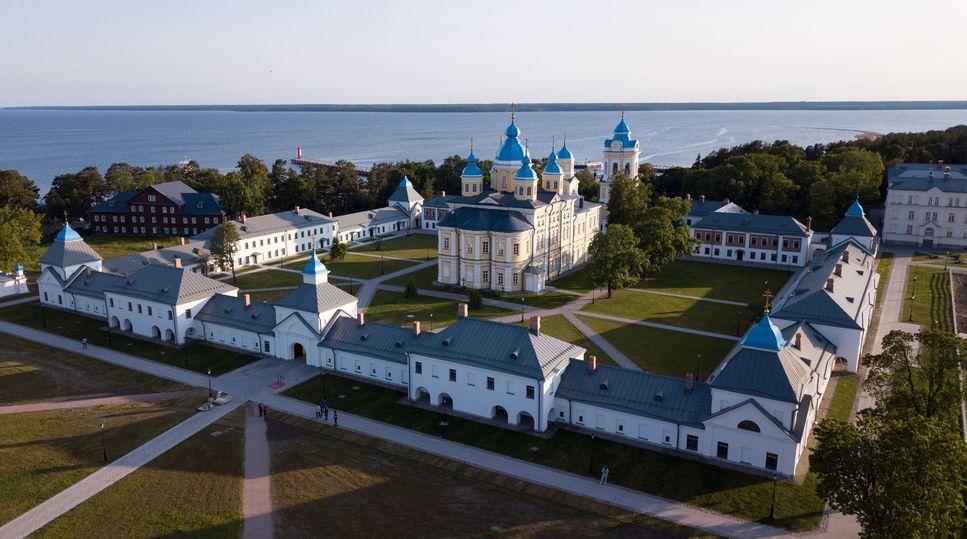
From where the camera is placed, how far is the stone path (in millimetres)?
39375

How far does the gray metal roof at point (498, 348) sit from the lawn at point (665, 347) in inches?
316

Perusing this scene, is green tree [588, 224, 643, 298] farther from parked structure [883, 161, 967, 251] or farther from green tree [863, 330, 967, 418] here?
parked structure [883, 161, 967, 251]

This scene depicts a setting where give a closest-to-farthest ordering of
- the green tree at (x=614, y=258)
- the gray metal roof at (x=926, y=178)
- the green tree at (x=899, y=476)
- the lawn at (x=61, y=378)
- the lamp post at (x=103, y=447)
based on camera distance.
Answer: the green tree at (x=899, y=476), the lamp post at (x=103, y=447), the lawn at (x=61, y=378), the green tree at (x=614, y=258), the gray metal roof at (x=926, y=178)

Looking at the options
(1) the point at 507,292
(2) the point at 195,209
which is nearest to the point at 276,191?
(2) the point at 195,209

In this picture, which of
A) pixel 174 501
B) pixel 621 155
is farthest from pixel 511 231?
pixel 174 501

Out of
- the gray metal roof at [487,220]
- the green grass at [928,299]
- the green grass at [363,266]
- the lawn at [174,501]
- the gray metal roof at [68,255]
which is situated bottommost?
the lawn at [174,501]

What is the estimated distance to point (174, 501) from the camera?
3014 cm

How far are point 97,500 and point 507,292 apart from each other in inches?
1546

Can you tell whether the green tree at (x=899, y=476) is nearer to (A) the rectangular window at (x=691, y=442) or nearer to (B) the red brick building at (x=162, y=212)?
(A) the rectangular window at (x=691, y=442)

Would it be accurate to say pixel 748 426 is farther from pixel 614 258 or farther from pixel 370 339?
pixel 614 258

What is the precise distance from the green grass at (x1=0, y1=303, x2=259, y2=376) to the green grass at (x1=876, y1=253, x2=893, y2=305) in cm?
5300

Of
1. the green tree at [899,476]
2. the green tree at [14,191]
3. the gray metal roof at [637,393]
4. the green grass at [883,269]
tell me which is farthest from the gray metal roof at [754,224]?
the green tree at [14,191]

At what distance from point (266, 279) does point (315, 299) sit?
26.5 meters

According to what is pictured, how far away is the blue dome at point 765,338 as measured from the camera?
108 ft
